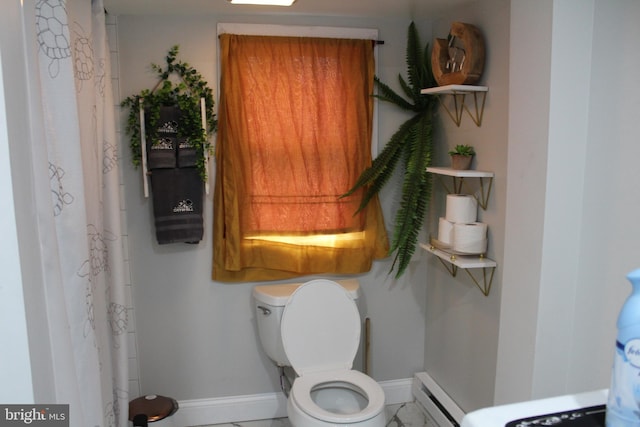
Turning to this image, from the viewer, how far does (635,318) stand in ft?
2.53

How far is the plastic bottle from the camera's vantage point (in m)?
0.76

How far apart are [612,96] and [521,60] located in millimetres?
306

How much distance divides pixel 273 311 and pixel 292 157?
81 centimetres

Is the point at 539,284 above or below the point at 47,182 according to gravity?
below

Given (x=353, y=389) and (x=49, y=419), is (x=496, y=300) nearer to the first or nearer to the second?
(x=353, y=389)

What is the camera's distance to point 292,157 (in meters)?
2.67

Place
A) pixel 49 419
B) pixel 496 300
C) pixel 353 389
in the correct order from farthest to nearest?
pixel 353 389
pixel 496 300
pixel 49 419

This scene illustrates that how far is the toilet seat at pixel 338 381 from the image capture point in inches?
82.0

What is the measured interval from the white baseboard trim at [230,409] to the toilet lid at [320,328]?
506 millimetres

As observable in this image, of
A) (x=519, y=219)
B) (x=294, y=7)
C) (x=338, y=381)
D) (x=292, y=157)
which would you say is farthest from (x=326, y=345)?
(x=294, y=7)

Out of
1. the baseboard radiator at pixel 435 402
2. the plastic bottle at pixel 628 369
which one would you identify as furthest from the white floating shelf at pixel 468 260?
the plastic bottle at pixel 628 369

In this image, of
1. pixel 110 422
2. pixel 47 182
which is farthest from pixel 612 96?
pixel 110 422

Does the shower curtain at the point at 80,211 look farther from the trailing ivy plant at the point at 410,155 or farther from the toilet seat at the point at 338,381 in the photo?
the trailing ivy plant at the point at 410,155

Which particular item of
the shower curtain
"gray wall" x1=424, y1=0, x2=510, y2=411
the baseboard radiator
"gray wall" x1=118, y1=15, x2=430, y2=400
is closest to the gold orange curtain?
"gray wall" x1=118, y1=15, x2=430, y2=400
